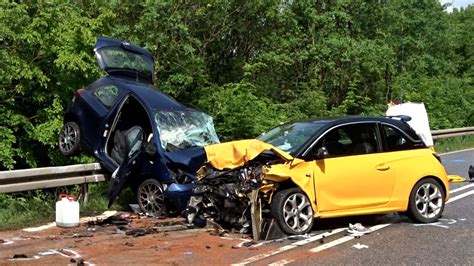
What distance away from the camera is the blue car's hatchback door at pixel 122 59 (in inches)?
437

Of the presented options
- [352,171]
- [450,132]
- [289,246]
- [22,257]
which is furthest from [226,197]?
[450,132]

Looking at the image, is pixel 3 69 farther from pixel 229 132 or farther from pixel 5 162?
pixel 229 132

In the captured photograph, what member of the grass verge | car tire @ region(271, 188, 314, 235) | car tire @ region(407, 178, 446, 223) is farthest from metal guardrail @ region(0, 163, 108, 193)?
car tire @ region(407, 178, 446, 223)

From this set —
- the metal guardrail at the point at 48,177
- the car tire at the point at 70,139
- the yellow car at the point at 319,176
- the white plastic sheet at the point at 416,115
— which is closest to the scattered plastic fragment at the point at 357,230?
the yellow car at the point at 319,176

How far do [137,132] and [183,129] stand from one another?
0.83 m

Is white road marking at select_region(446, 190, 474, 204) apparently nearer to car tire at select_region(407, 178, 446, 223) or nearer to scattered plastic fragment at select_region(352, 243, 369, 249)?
car tire at select_region(407, 178, 446, 223)

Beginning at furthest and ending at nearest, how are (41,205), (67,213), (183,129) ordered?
(183,129)
(41,205)
(67,213)

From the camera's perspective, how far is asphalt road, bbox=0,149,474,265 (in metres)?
6.54

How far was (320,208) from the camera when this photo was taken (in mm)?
7965

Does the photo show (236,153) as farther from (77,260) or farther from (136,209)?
(77,260)

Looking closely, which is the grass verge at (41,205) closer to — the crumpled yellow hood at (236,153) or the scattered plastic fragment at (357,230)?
the crumpled yellow hood at (236,153)

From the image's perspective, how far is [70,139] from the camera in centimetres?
1098

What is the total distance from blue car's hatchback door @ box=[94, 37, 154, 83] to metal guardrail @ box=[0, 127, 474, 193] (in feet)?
6.77

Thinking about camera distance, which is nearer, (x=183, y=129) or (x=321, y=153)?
(x=321, y=153)
